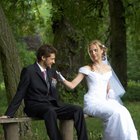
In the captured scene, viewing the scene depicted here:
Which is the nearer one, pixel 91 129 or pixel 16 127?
pixel 16 127

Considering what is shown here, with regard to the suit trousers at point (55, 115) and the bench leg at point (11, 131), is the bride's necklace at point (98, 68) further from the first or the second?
the bench leg at point (11, 131)

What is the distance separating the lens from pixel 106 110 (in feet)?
27.3

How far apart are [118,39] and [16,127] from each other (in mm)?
15266

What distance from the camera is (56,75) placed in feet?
27.1

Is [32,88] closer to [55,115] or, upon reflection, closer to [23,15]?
[55,115]

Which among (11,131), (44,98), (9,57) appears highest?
(9,57)

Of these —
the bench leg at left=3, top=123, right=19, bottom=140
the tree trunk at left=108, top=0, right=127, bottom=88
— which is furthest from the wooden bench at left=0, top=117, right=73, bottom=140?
the tree trunk at left=108, top=0, right=127, bottom=88

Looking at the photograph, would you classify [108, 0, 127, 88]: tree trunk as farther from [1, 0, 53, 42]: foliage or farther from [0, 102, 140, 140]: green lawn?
[0, 102, 140, 140]: green lawn

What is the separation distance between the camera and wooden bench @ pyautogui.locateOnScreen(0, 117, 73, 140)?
760 centimetres

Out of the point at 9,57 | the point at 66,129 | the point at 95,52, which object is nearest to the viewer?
the point at 66,129

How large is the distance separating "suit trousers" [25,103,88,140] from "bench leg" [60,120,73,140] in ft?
0.53

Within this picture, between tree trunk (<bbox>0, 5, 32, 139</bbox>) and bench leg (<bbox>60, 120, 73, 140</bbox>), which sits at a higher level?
tree trunk (<bbox>0, 5, 32, 139</bbox>)

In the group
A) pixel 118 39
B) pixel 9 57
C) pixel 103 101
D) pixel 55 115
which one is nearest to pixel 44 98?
pixel 55 115

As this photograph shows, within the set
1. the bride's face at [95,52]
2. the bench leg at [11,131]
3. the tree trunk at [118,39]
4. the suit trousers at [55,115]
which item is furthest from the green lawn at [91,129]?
the tree trunk at [118,39]
